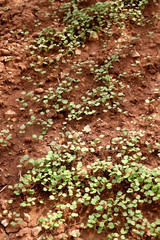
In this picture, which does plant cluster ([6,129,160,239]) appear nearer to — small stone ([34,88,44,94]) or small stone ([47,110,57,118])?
small stone ([47,110,57,118])

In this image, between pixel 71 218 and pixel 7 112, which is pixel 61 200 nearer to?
pixel 71 218

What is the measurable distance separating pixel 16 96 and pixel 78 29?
1.86 meters

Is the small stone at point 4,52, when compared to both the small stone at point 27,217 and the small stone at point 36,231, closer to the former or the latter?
the small stone at point 27,217

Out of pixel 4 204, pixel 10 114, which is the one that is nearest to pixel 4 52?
pixel 10 114

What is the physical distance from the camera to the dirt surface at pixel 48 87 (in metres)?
3.53

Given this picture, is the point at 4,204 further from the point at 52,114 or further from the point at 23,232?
the point at 52,114

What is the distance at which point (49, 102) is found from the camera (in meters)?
4.33

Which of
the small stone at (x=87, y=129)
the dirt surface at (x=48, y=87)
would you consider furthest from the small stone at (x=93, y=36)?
the small stone at (x=87, y=129)

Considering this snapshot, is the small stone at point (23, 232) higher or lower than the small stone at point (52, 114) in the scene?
lower

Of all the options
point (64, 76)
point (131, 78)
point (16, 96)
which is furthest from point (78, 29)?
point (16, 96)

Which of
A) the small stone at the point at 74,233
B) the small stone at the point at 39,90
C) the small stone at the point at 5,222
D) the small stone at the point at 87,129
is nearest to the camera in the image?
the small stone at the point at 74,233

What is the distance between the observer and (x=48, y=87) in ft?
14.9

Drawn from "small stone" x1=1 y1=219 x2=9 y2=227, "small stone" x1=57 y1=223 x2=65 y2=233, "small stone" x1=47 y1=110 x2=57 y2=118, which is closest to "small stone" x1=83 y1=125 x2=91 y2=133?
"small stone" x1=47 y1=110 x2=57 y2=118

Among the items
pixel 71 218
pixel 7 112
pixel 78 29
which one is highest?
pixel 78 29
